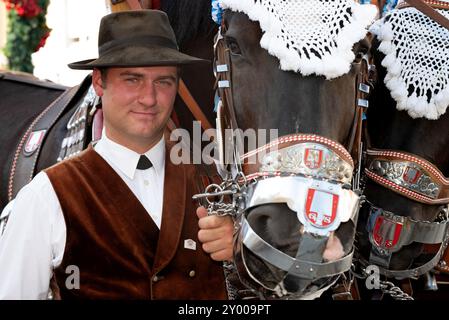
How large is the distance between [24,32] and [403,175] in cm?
632

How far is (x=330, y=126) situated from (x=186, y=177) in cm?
66

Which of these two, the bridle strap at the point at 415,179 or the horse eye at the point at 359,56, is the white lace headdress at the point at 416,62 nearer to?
the bridle strap at the point at 415,179

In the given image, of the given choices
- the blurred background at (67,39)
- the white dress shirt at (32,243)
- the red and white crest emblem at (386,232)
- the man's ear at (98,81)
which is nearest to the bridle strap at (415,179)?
the red and white crest emblem at (386,232)

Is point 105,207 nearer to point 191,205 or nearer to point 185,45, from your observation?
point 191,205

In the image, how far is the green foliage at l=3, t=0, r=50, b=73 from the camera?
8219mm

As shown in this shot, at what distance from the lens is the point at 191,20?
3270mm

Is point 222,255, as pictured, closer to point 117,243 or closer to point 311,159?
point 117,243

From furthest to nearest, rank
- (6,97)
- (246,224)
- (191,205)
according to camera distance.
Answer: (6,97), (191,205), (246,224)

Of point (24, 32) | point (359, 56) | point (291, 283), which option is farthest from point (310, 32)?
point (24, 32)

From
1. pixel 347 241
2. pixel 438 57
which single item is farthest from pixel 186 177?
pixel 438 57

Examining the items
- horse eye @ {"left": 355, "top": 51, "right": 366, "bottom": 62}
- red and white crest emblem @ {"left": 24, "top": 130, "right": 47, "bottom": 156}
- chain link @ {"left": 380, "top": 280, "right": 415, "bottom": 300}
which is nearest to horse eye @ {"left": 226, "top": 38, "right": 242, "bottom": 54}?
horse eye @ {"left": 355, "top": 51, "right": 366, "bottom": 62}

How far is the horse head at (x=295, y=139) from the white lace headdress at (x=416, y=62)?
1.57ft

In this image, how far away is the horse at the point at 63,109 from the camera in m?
3.29
